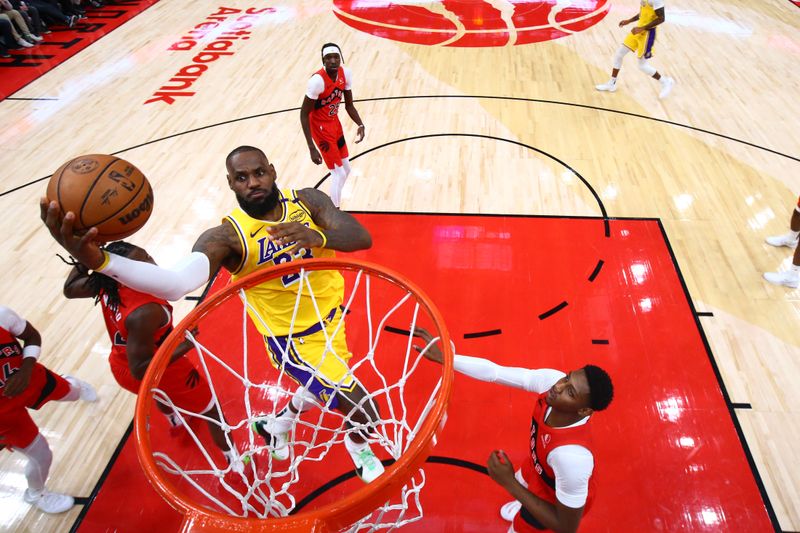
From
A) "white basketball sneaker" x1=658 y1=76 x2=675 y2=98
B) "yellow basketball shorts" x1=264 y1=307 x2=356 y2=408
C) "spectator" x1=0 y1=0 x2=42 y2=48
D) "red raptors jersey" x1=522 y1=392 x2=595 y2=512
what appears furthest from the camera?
"spectator" x1=0 y1=0 x2=42 y2=48

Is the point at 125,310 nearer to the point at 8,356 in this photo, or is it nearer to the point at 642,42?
the point at 8,356

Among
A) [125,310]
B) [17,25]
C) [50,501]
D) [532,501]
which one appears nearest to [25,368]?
[125,310]

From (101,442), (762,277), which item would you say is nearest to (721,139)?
(762,277)

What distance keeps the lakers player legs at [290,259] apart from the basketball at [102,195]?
29 centimetres

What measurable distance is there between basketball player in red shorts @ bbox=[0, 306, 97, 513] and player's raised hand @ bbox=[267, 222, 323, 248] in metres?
1.37

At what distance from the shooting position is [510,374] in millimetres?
2334

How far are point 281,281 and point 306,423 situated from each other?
2.28 feet

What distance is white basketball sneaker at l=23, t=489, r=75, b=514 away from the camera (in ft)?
9.13

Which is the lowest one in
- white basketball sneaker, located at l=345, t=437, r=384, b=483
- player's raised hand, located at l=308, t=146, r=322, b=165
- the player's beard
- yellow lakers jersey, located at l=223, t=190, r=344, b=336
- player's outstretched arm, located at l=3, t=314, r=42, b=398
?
white basketball sneaker, located at l=345, t=437, r=384, b=483

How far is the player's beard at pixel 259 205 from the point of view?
2.36m

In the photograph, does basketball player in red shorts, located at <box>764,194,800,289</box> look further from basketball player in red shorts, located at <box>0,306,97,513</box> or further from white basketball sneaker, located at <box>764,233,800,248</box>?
basketball player in red shorts, located at <box>0,306,97,513</box>

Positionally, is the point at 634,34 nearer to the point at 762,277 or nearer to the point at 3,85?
the point at 762,277

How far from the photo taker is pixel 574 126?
241 inches

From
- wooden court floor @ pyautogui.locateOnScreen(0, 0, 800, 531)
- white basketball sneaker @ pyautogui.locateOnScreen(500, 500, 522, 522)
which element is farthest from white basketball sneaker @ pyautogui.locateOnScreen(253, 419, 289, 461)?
A: white basketball sneaker @ pyautogui.locateOnScreen(500, 500, 522, 522)
